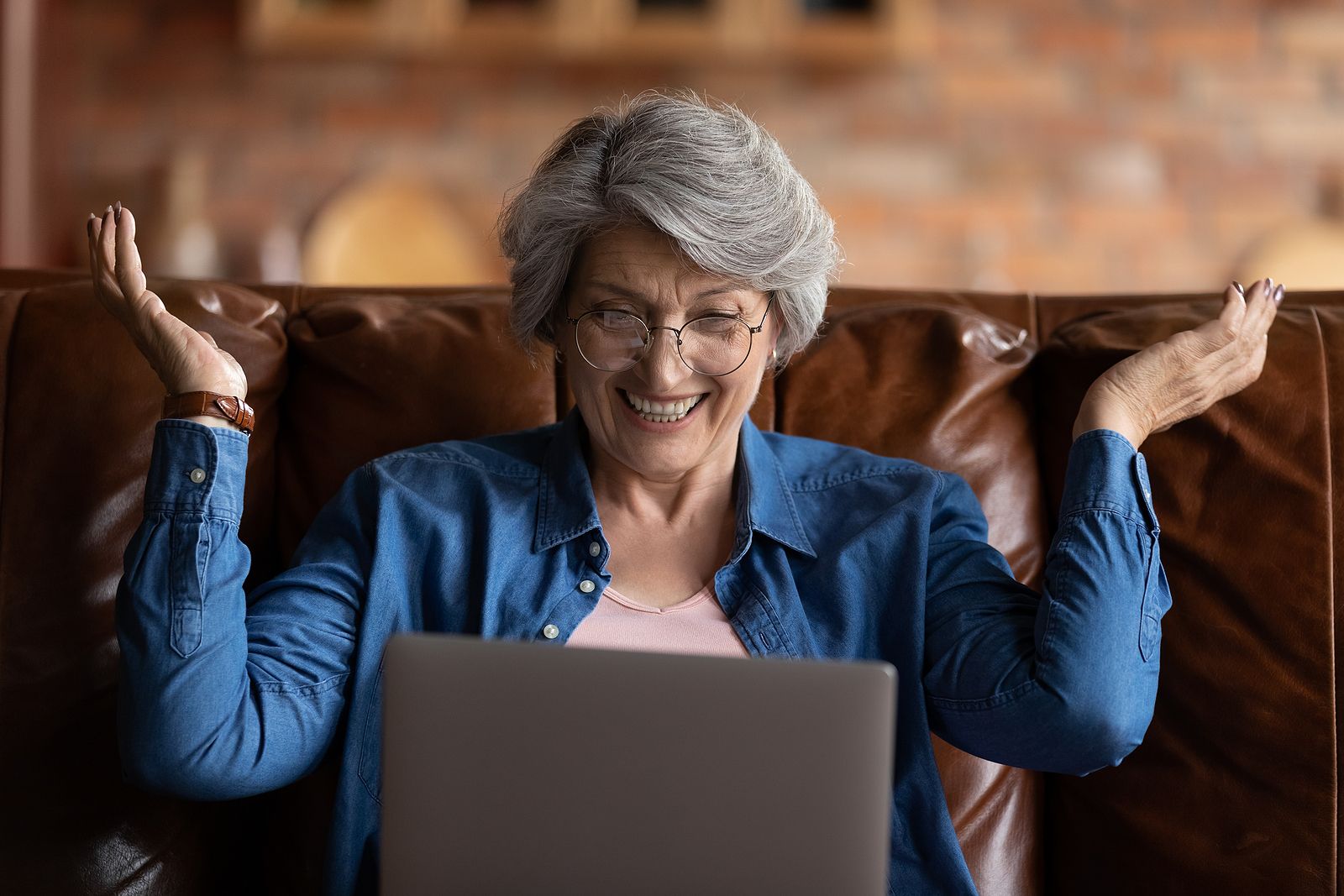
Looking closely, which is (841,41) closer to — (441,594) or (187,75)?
(187,75)

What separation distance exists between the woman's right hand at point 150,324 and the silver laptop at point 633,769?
0.51 meters

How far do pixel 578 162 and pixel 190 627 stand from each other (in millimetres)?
645

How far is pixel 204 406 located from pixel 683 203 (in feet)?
1.74

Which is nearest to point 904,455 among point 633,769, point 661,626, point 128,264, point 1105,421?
point 1105,421

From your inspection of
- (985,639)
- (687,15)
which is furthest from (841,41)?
(985,639)

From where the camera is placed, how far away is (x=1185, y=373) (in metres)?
1.39

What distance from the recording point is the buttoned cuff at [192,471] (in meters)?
1.22

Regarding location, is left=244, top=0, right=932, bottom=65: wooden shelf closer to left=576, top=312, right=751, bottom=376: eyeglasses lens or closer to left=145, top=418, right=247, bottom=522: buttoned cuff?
left=576, top=312, right=751, bottom=376: eyeglasses lens

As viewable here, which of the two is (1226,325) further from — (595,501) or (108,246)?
(108,246)

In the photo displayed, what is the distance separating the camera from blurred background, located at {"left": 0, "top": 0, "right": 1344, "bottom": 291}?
3838mm

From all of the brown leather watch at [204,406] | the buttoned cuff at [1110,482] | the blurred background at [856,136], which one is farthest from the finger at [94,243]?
the blurred background at [856,136]

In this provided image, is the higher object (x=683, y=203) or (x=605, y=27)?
(x=605, y=27)

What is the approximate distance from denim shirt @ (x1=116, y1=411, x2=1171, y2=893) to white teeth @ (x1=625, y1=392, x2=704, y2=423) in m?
0.10

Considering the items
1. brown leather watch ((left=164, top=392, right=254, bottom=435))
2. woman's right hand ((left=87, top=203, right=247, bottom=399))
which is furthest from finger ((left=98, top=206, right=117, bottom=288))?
brown leather watch ((left=164, top=392, right=254, bottom=435))
